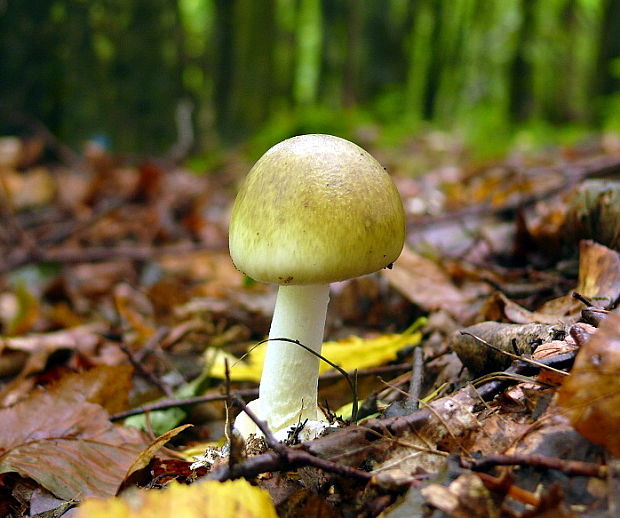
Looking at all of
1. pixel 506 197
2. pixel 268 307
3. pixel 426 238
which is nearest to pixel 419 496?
pixel 268 307

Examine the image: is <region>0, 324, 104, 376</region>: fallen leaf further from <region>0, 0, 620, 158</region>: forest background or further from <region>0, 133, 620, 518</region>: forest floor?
<region>0, 0, 620, 158</region>: forest background

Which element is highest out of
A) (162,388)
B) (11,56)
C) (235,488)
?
(11,56)

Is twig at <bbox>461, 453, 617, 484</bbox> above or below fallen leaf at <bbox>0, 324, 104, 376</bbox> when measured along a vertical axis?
above

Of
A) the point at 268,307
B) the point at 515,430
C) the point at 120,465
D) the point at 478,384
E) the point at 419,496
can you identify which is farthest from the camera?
the point at 268,307

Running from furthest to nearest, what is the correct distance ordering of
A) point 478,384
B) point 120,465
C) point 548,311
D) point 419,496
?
point 548,311 → point 120,465 → point 478,384 → point 419,496

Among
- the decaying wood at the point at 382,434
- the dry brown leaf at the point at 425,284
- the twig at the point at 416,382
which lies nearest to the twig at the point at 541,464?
the decaying wood at the point at 382,434

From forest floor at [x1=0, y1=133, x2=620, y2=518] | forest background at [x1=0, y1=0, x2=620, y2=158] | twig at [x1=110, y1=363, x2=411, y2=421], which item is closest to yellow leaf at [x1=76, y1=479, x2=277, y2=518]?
forest floor at [x1=0, y1=133, x2=620, y2=518]

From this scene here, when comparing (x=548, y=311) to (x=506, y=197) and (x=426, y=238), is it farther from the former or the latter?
(x=506, y=197)
